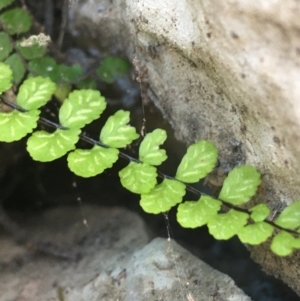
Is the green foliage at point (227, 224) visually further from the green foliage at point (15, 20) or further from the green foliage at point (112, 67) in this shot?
the green foliage at point (15, 20)

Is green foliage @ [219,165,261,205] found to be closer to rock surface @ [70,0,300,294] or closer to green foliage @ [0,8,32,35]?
rock surface @ [70,0,300,294]

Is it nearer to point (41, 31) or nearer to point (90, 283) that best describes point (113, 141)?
point (90, 283)

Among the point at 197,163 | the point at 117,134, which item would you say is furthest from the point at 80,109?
the point at 197,163

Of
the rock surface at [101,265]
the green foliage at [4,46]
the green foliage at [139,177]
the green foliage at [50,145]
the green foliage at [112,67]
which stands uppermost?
the green foliage at [139,177]

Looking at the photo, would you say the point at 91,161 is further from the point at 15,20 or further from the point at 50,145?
the point at 15,20

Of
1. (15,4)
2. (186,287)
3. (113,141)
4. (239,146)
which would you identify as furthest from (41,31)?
(186,287)

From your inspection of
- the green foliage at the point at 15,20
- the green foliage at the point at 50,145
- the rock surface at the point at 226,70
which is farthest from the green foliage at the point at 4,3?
the green foliage at the point at 50,145

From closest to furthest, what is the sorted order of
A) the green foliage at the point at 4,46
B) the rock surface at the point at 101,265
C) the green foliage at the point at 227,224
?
the green foliage at the point at 227,224 < the rock surface at the point at 101,265 < the green foliage at the point at 4,46
